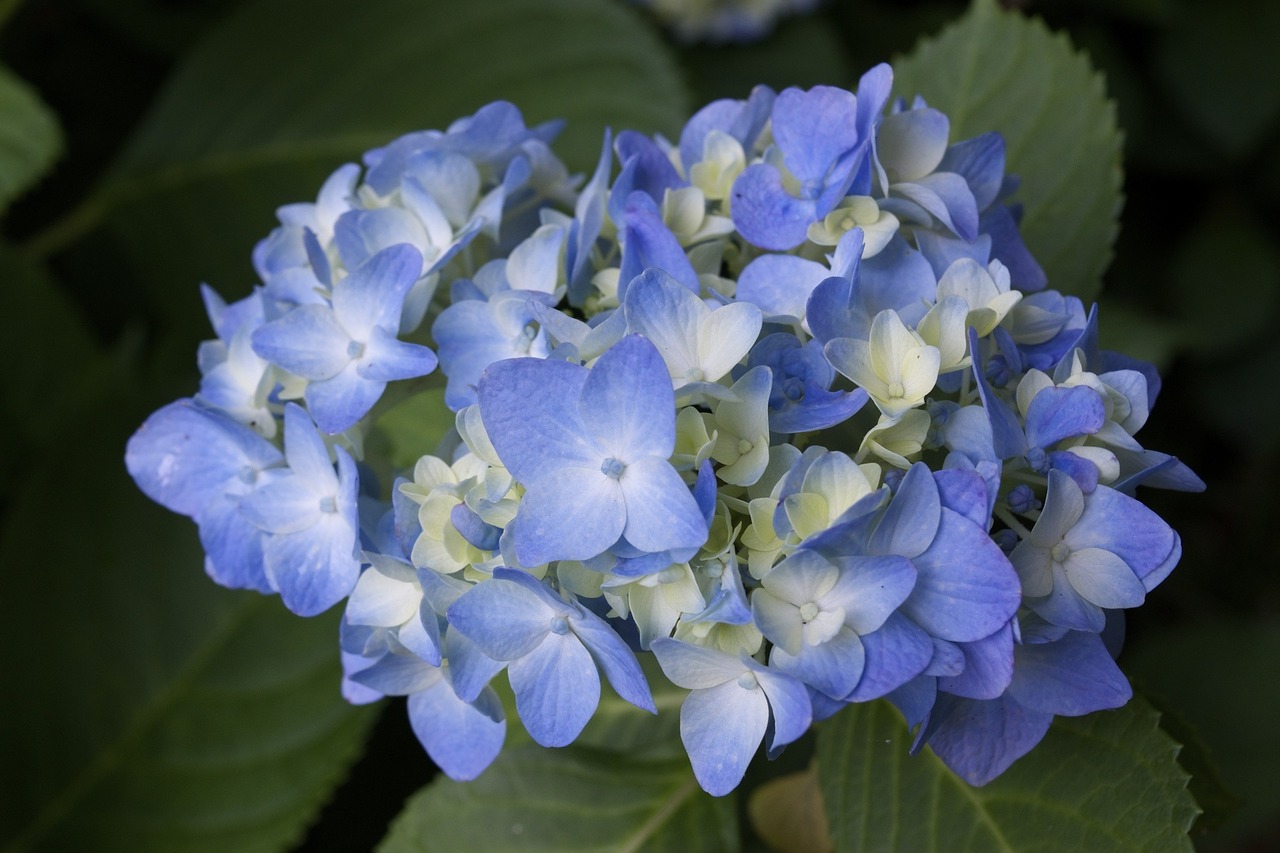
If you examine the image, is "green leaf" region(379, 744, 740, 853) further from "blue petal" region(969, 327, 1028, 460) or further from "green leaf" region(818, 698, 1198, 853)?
"blue petal" region(969, 327, 1028, 460)

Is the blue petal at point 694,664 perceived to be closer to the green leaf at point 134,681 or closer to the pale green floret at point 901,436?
the pale green floret at point 901,436

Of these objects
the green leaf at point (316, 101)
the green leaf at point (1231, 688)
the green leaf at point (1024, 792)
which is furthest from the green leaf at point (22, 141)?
the green leaf at point (1231, 688)

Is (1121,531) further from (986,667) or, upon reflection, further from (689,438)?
(689,438)

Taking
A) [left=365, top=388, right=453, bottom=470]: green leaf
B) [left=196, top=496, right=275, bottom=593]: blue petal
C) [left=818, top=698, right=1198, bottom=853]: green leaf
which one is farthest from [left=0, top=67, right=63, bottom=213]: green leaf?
[left=818, top=698, right=1198, bottom=853]: green leaf

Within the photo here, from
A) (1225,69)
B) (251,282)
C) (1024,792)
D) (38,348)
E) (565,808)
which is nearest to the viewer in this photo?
(1024,792)

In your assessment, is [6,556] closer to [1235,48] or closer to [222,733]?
[222,733]

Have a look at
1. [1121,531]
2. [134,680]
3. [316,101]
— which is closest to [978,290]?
[1121,531]
